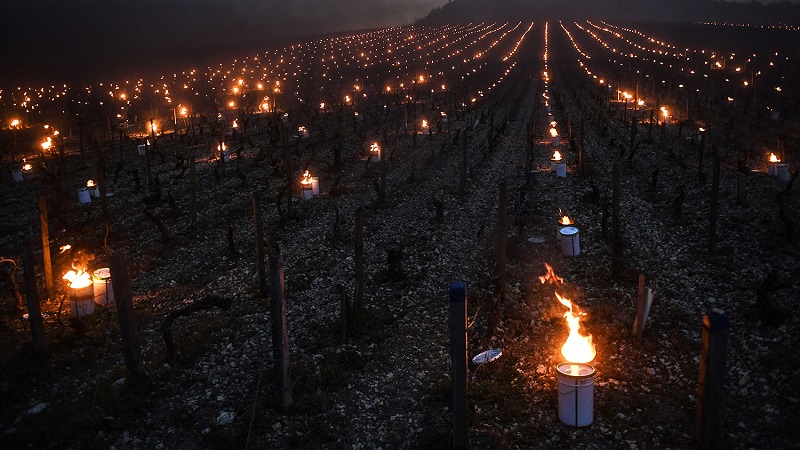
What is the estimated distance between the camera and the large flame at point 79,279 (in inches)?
556

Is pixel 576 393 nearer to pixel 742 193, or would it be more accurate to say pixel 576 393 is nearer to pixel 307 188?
pixel 742 193

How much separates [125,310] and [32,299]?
2.56m

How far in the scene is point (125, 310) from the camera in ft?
33.8

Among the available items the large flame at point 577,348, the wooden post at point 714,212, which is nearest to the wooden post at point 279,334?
the large flame at point 577,348

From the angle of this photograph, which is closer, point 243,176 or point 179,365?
point 179,365

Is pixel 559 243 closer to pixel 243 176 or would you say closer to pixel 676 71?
pixel 243 176

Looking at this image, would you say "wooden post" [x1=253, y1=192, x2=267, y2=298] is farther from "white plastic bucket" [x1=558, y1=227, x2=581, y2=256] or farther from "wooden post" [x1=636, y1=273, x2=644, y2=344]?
"wooden post" [x1=636, y1=273, x2=644, y2=344]

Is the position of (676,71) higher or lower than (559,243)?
higher

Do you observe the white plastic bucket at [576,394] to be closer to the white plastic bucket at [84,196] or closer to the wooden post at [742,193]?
the wooden post at [742,193]

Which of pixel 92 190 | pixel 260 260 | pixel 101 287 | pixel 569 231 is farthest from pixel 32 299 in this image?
pixel 92 190

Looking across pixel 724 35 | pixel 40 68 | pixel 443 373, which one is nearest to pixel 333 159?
pixel 443 373

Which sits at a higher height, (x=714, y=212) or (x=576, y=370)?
(x=714, y=212)

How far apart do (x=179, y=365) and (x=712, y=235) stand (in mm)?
15667

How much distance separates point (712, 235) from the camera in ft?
55.3
